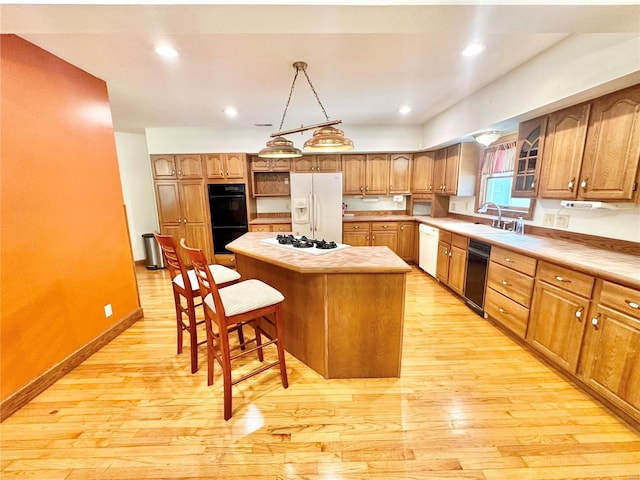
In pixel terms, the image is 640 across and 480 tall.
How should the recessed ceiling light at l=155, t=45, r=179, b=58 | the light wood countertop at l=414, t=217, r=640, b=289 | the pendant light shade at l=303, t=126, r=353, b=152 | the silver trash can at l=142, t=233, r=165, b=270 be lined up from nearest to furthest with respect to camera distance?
1. the light wood countertop at l=414, t=217, r=640, b=289
2. the recessed ceiling light at l=155, t=45, r=179, b=58
3. the pendant light shade at l=303, t=126, r=353, b=152
4. the silver trash can at l=142, t=233, r=165, b=270

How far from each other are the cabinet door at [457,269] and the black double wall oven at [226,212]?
3361 millimetres

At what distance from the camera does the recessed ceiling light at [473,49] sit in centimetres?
201

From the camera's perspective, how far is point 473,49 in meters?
2.07

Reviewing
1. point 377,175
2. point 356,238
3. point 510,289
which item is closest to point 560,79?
point 510,289

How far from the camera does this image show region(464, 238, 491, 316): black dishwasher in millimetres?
2775

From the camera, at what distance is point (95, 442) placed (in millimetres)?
1506

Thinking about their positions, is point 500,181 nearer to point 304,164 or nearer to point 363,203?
point 363,203

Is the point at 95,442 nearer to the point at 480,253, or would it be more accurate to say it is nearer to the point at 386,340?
the point at 386,340

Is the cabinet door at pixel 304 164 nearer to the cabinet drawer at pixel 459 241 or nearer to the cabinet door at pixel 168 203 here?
the cabinet door at pixel 168 203

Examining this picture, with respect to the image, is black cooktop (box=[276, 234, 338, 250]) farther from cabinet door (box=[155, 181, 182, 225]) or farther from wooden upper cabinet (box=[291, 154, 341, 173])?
cabinet door (box=[155, 181, 182, 225])

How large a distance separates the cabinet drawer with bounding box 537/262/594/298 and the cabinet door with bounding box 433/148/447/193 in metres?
2.48

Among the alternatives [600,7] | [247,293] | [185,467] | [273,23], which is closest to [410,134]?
[600,7]

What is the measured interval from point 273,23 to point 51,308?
2487 mm

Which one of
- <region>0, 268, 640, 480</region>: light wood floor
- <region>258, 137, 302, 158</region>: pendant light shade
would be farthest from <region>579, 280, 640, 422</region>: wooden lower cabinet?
<region>258, 137, 302, 158</region>: pendant light shade
